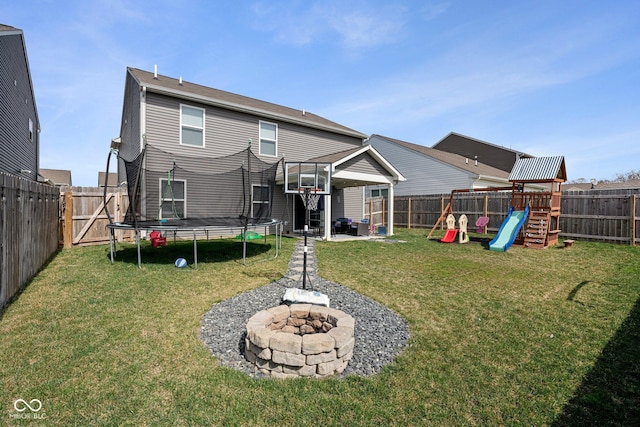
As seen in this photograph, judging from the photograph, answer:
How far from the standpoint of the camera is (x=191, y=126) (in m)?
10.5

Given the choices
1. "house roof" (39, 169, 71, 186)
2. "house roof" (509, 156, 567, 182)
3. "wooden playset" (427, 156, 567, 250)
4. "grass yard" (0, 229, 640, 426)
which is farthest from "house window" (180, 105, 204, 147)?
"house roof" (39, 169, 71, 186)

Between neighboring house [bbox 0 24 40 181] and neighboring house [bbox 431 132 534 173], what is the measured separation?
24.5 meters

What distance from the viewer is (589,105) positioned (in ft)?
35.2

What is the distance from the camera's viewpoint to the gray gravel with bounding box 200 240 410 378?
291cm

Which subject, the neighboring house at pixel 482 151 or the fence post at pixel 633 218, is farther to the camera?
the neighboring house at pixel 482 151

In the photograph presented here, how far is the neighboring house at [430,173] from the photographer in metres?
17.2

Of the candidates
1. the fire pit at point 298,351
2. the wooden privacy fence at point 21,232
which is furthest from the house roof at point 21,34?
the fire pit at point 298,351

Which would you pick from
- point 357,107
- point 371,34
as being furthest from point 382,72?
point 357,107

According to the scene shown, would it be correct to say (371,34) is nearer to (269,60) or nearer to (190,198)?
(269,60)

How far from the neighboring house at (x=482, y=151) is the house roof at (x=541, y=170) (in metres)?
12.2

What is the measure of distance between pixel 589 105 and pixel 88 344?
1500cm

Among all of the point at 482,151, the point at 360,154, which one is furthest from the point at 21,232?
the point at 482,151

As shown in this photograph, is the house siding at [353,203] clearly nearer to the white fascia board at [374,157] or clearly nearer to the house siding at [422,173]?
the white fascia board at [374,157]

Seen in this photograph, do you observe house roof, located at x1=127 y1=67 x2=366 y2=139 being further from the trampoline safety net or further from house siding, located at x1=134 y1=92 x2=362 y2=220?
the trampoline safety net
